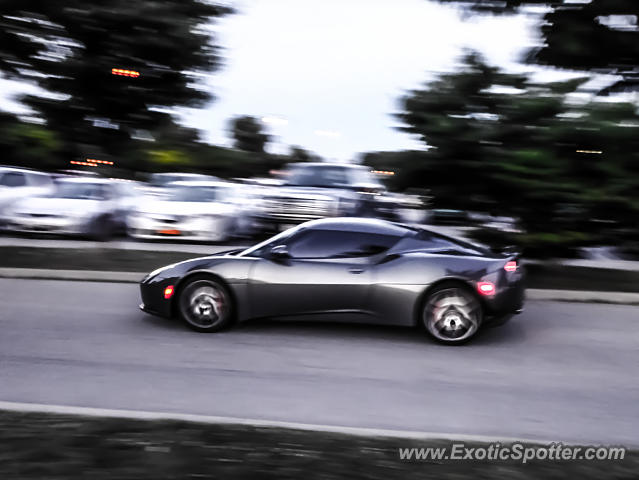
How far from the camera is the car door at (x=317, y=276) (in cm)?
826

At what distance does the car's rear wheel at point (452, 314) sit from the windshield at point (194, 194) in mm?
10774

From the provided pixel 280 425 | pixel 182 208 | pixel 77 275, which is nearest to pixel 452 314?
pixel 280 425

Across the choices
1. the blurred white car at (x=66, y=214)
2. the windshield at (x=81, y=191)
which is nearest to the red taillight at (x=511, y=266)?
the blurred white car at (x=66, y=214)

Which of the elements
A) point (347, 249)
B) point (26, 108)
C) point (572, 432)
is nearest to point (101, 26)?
point (26, 108)

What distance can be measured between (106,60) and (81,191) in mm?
10461

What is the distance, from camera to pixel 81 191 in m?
18.6

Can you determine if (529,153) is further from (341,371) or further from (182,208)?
(182,208)

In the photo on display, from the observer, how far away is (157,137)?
9.50m

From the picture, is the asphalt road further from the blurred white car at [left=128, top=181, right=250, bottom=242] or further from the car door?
the blurred white car at [left=128, top=181, right=250, bottom=242]

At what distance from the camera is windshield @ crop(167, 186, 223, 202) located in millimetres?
18266

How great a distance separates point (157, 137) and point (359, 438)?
5839mm

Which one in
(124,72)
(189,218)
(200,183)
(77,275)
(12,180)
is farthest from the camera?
(12,180)

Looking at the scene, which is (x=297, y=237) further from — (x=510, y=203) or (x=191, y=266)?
(x=510, y=203)

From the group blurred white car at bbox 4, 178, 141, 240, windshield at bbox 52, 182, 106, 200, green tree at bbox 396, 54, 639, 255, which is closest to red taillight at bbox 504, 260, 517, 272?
green tree at bbox 396, 54, 639, 255
